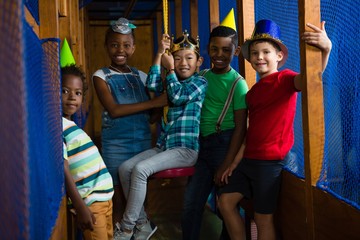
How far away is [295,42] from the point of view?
7.99ft

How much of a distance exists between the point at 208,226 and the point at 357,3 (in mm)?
2343

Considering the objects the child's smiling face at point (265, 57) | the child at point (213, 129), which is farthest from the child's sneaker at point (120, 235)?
the child's smiling face at point (265, 57)

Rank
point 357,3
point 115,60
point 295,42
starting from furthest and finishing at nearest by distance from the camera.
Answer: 1. point 115,60
2. point 295,42
3. point 357,3

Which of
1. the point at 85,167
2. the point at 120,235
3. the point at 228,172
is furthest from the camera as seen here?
the point at 120,235

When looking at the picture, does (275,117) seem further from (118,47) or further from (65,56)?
(65,56)

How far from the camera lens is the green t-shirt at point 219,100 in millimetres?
2605

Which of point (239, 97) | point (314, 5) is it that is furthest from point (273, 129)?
point (314, 5)

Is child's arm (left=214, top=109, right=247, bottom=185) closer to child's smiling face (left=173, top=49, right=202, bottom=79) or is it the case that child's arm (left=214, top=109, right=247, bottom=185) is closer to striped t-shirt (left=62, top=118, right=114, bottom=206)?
child's smiling face (left=173, top=49, right=202, bottom=79)

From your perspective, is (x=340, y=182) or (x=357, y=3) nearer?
(x=357, y=3)

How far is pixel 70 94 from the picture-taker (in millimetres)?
2244

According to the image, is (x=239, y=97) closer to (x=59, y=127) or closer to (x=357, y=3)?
(x=357, y=3)

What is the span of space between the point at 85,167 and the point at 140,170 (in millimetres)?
567

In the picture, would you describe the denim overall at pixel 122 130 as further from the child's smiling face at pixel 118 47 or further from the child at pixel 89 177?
the child at pixel 89 177

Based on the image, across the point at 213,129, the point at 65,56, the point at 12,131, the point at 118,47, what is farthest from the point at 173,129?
the point at 12,131
